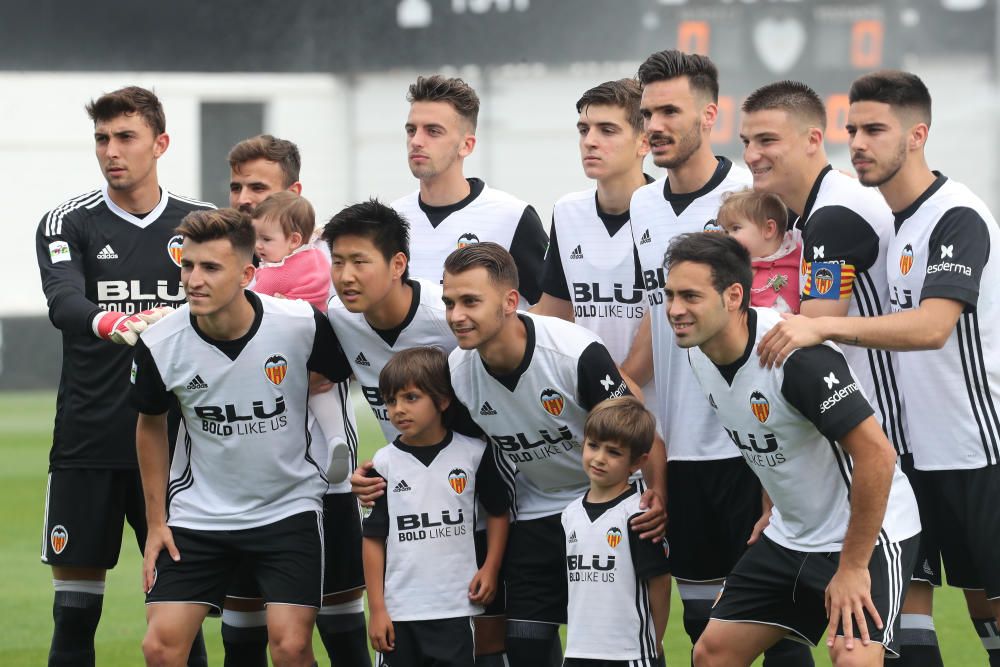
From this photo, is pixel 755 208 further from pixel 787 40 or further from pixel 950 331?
pixel 787 40

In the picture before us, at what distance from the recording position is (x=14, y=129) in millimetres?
18969

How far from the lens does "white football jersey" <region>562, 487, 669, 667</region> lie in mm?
4090

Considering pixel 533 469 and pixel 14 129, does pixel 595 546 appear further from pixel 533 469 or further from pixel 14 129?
pixel 14 129

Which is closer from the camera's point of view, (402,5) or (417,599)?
(417,599)

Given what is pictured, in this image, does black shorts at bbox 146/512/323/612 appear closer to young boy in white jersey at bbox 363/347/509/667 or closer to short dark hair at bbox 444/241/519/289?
young boy in white jersey at bbox 363/347/509/667

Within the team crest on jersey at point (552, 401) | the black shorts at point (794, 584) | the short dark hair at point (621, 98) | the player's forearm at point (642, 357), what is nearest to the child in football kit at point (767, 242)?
the player's forearm at point (642, 357)

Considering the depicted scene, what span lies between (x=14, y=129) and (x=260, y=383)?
1610 cm

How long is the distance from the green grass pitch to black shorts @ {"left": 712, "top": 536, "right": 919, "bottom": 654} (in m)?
1.94

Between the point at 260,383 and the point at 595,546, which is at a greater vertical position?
the point at 260,383

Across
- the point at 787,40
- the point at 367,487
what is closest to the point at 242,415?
the point at 367,487

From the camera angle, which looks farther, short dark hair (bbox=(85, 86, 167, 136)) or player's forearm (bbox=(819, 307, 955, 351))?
short dark hair (bbox=(85, 86, 167, 136))

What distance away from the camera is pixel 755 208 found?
4.29 metres

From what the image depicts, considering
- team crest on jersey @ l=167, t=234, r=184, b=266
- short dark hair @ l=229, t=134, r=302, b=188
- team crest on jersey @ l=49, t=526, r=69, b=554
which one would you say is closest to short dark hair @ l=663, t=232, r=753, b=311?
team crest on jersey @ l=167, t=234, r=184, b=266

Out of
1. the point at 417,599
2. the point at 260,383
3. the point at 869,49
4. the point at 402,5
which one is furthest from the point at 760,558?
the point at 402,5
